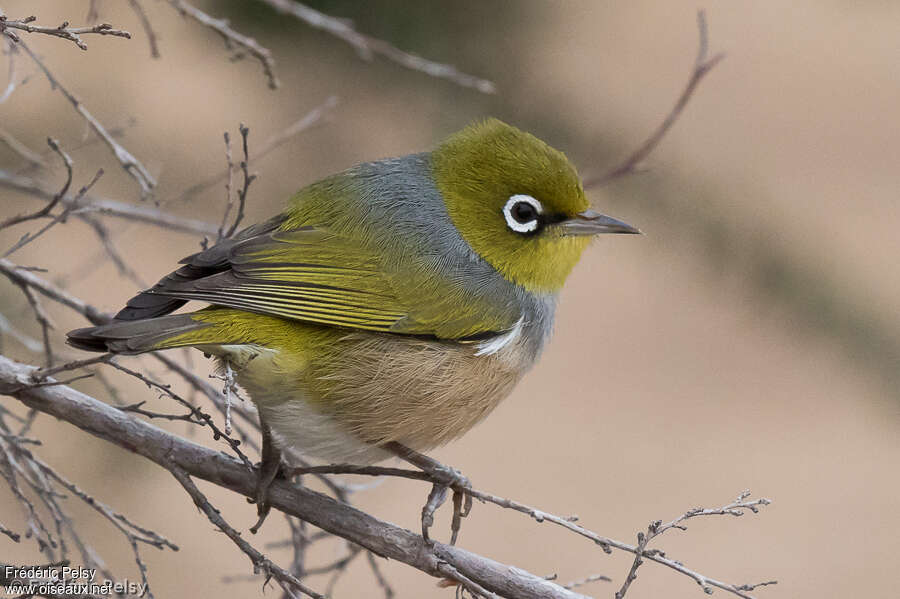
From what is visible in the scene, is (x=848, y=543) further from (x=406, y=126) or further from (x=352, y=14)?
(x=352, y=14)

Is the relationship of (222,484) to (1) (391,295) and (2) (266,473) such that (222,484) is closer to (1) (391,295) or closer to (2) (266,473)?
(2) (266,473)

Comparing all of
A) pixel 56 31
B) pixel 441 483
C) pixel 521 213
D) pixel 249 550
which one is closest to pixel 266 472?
pixel 249 550

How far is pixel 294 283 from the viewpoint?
298 cm

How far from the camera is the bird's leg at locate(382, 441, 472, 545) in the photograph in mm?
2905

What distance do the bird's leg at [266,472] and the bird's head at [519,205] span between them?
0.99 meters

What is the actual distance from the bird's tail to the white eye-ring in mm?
1110

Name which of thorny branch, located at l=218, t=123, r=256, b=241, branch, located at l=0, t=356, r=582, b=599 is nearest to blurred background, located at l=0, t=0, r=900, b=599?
thorny branch, located at l=218, t=123, r=256, b=241

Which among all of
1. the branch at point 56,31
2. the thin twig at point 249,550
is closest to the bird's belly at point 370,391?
the thin twig at point 249,550

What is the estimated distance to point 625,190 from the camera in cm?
390

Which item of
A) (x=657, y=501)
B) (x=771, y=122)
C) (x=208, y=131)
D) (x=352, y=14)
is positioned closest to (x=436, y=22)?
(x=352, y=14)

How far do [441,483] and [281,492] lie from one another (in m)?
0.46

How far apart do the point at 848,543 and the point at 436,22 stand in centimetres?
620

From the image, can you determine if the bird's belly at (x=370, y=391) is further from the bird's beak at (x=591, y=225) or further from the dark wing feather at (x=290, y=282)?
the bird's beak at (x=591, y=225)

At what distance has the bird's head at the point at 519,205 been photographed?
130 inches
